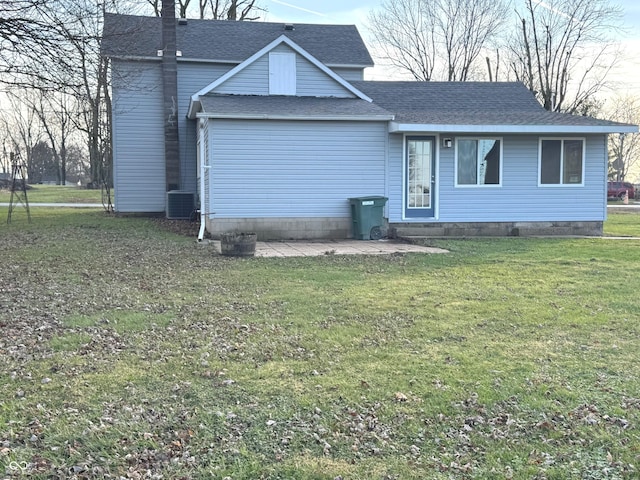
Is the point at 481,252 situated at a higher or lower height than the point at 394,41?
lower

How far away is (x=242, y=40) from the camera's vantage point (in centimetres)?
1991

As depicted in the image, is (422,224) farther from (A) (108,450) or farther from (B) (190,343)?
(A) (108,450)

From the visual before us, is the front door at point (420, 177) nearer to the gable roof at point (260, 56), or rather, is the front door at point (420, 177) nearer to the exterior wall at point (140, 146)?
the gable roof at point (260, 56)

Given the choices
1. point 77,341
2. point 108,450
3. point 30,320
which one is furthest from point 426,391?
point 30,320

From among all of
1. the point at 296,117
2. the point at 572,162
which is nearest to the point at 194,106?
the point at 296,117

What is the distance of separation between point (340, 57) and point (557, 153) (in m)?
8.40

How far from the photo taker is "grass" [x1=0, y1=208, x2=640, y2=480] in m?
3.16

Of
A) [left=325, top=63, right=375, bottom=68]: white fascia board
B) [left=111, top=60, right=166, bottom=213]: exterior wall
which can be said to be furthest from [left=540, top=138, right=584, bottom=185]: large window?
[left=111, top=60, right=166, bottom=213]: exterior wall

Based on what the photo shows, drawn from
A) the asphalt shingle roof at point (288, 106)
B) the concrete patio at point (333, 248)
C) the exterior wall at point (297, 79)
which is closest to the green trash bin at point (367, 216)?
the concrete patio at point (333, 248)

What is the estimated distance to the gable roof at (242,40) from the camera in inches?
738

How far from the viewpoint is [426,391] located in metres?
4.05

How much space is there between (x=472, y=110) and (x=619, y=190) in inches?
1222

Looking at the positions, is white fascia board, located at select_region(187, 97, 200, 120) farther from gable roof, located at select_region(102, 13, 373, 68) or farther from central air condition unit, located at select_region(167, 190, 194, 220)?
gable roof, located at select_region(102, 13, 373, 68)

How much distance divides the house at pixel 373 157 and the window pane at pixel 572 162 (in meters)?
0.03
